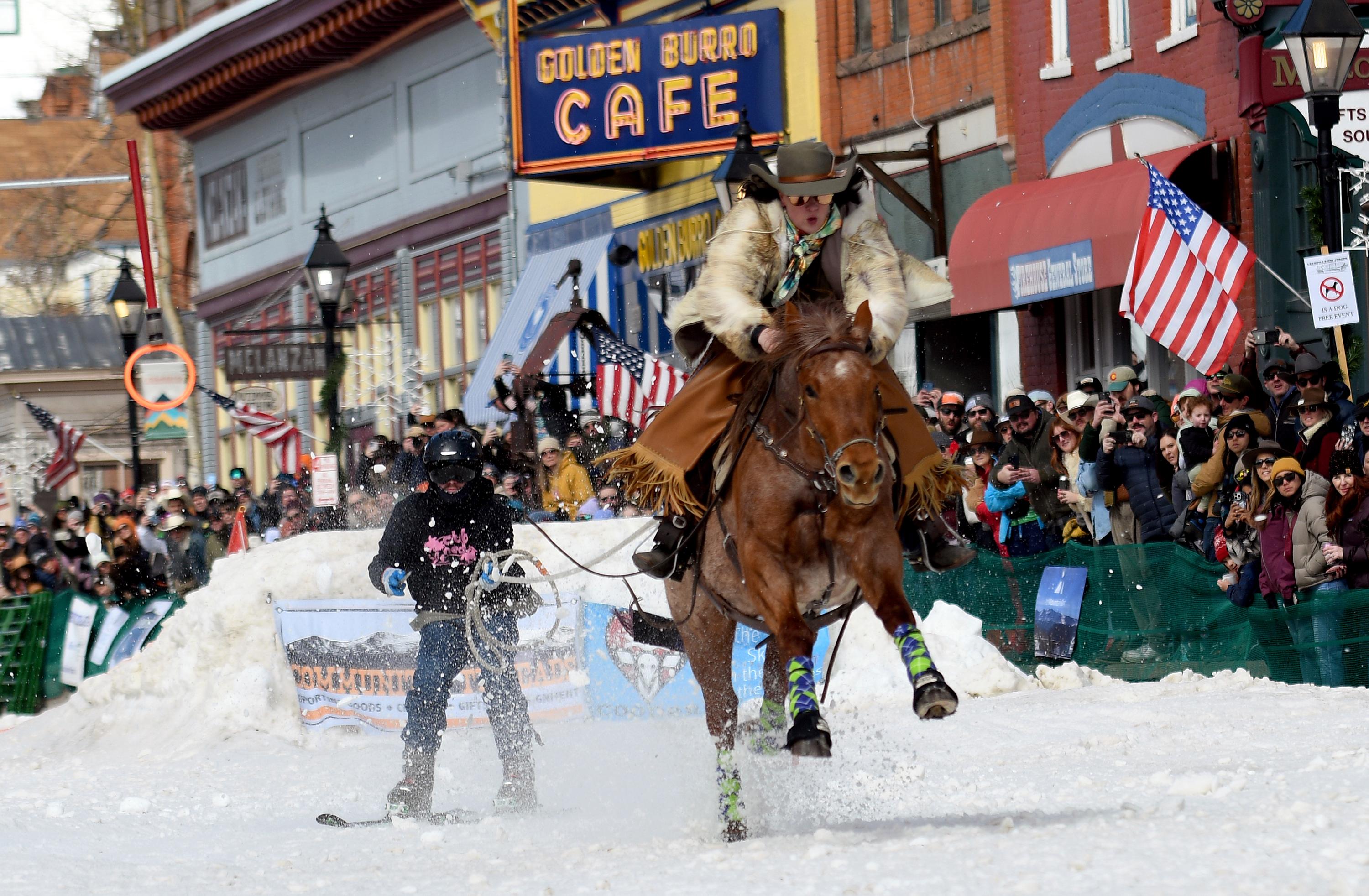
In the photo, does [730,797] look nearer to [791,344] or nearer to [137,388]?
[791,344]

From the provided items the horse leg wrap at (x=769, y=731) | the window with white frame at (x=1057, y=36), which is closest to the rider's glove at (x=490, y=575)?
the horse leg wrap at (x=769, y=731)

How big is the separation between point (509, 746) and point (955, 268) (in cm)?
1129

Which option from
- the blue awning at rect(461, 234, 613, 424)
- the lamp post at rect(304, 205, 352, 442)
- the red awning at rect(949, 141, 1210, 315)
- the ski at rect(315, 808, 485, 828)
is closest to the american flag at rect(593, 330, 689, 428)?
the lamp post at rect(304, 205, 352, 442)

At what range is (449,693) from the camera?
1075 centimetres

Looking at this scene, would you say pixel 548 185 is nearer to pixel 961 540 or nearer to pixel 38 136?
pixel 961 540

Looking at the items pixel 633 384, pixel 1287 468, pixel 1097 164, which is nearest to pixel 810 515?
pixel 1287 468

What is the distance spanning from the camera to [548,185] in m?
31.2

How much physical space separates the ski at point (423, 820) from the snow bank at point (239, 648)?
4199 millimetres

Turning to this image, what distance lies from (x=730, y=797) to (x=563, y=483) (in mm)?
9504

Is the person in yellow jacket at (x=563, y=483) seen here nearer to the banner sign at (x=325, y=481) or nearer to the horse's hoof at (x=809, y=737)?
the banner sign at (x=325, y=481)

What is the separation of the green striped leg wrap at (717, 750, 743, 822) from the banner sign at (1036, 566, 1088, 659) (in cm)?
539

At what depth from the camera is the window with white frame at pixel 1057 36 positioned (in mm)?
20953

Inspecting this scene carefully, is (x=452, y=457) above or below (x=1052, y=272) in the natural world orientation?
below

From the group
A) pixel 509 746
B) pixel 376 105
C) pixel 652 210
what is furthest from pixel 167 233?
pixel 509 746
